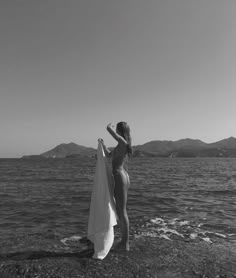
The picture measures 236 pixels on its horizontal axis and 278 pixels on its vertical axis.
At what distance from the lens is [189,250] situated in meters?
7.41

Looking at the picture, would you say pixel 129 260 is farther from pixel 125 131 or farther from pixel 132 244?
pixel 125 131

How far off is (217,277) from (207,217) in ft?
24.8

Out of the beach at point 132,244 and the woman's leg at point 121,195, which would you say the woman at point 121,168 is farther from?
the beach at point 132,244

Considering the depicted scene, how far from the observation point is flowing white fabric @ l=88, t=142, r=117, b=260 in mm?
6559

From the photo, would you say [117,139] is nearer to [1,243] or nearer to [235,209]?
[1,243]

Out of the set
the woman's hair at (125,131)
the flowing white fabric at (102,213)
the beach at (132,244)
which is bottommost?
the beach at (132,244)

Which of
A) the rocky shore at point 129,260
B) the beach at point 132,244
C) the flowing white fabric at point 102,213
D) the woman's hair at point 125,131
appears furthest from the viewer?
the woman's hair at point 125,131

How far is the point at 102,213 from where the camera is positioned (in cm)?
665

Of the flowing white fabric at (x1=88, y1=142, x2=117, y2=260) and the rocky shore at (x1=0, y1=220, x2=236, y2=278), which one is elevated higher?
the flowing white fabric at (x1=88, y1=142, x2=117, y2=260)

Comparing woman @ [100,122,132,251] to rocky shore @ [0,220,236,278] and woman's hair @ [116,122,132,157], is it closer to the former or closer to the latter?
woman's hair @ [116,122,132,157]

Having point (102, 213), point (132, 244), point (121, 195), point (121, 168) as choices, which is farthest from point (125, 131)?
point (132, 244)

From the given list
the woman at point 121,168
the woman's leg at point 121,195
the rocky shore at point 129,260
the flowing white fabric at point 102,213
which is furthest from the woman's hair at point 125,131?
the rocky shore at point 129,260

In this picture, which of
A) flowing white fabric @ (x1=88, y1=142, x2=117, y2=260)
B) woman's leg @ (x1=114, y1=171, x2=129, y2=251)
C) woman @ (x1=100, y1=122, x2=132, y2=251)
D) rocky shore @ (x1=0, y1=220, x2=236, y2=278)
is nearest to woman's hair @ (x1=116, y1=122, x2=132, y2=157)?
woman @ (x1=100, y1=122, x2=132, y2=251)

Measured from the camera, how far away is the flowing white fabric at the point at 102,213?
6559 mm
